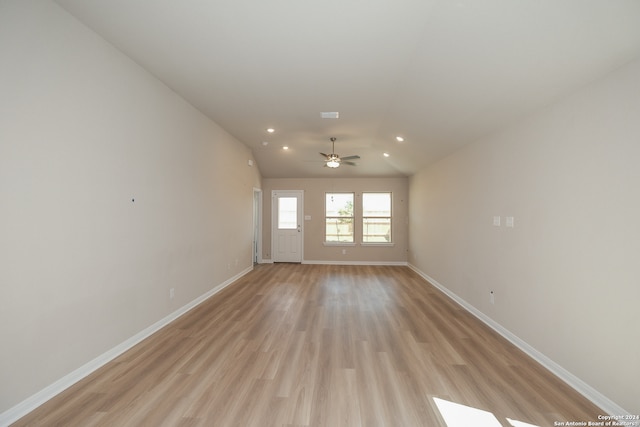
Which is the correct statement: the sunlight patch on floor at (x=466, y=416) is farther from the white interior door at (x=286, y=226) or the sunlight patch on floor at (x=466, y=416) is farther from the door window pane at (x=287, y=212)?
the door window pane at (x=287, y=212)

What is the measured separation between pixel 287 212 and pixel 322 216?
41.3 inches

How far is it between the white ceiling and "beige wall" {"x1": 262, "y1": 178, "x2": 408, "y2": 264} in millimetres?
4031

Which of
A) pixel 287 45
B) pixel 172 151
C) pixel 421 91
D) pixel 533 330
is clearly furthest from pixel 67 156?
pixel 533 330

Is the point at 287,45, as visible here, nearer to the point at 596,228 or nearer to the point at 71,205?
the point at 71,205

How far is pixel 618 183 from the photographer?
2.03 metres

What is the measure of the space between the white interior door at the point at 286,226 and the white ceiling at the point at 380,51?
14.0 feet

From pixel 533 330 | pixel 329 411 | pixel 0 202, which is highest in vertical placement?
pixel 0 202

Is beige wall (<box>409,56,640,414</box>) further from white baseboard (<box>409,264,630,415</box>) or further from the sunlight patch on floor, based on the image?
the sunlight patch on floor

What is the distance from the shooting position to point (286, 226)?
8484 mm

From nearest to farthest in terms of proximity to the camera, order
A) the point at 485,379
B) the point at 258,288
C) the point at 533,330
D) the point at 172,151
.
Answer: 1. the point at 485,379
2. the point at 533,330
3. the point at 172,151
4. the point at 258,288

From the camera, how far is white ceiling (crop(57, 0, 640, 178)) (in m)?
1.99

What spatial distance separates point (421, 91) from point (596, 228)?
2199 mm

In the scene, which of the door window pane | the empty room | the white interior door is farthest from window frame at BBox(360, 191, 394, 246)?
the empty room

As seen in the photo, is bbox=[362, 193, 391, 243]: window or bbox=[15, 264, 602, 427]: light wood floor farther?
bbox=[362, 193, 391, 243]: window
